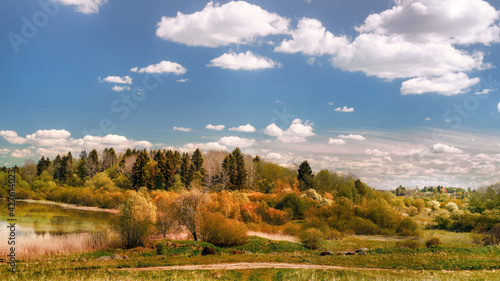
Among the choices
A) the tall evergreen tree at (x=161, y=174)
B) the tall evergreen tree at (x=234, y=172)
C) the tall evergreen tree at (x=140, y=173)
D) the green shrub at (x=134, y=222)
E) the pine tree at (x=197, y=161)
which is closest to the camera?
the green shrub at (x=134, y=222)

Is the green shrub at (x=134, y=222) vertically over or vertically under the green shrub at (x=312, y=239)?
over

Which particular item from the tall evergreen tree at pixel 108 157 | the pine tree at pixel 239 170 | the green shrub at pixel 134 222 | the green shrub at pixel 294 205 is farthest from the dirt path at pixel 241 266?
the tall evergreen tree at pixel 108 157

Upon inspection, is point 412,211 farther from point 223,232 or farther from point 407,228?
point 223,232

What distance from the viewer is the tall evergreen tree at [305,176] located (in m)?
79.6

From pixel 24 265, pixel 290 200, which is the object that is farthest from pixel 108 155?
pixel 24 265

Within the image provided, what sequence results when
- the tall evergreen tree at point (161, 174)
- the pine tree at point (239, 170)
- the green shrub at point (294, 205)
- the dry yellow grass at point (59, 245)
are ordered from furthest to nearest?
the tall evergreen tree at point (161, 174) < the pine tree at point (239, 170) < the green shrub at point (294, 205) < the dry yellow grass at point (59, 245)

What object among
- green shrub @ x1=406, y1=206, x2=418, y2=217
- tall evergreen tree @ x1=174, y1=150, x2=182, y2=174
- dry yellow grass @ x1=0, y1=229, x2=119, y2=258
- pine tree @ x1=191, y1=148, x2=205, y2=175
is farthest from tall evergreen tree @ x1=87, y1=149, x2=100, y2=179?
green shrub @ x1=406, y1=206, x2=418, y2=217

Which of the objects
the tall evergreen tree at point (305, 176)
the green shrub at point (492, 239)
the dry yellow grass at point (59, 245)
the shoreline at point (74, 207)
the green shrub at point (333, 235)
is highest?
the tall evergreen tree at point (305, 176)

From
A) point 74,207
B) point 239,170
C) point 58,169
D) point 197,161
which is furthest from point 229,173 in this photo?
point 58,169

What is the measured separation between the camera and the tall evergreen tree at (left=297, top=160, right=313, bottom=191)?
79.6m

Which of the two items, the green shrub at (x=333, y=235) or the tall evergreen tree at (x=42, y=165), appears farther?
the tall evergreen tree at (x=42, y=165)

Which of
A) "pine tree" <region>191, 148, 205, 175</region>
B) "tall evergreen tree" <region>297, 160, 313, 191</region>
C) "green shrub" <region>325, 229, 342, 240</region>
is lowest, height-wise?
"green shrub" <region>325, 229, 342, 240</region>

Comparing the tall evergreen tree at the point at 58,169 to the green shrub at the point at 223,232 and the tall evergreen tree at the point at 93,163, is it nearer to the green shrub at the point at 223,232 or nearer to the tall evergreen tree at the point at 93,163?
the tall evergreen tree at the point at 93,163

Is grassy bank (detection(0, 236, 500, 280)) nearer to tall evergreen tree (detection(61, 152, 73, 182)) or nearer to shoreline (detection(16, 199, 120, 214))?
shoreline (detection(16, 199, 120, 214))
